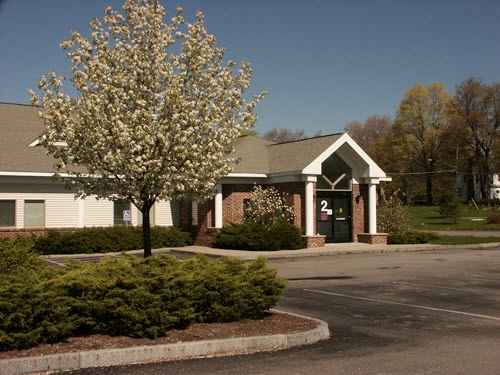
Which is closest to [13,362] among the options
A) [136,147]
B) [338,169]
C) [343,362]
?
[343,362]

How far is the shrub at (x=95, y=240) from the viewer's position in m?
27.1

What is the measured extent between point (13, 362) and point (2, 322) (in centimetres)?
64

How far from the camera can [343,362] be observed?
812 centimetres

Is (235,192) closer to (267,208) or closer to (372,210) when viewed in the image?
(267,208)

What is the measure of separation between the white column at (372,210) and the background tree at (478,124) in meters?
44.8

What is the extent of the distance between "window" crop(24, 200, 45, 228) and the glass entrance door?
12906mm

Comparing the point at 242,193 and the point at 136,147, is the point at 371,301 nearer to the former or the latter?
the point at 136,147

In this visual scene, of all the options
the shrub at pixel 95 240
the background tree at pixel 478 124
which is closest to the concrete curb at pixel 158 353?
the shrub at pixel 95 240

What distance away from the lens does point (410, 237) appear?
104ft

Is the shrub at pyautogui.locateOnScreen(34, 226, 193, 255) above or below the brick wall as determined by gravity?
below

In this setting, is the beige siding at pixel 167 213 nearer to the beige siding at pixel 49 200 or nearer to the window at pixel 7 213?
the beige siding at pixel 49 200

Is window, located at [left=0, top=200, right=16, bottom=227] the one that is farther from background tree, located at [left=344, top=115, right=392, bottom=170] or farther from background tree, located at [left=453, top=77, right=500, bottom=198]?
background tree, located at [left=344, top=115, right=392, bottom=170]

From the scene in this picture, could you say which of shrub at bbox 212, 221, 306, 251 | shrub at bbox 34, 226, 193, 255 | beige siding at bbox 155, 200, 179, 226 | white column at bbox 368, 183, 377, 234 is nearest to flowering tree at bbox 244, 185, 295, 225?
shrub at bbox 212, 221, 306, 251

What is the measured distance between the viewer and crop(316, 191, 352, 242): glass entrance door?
102ft
